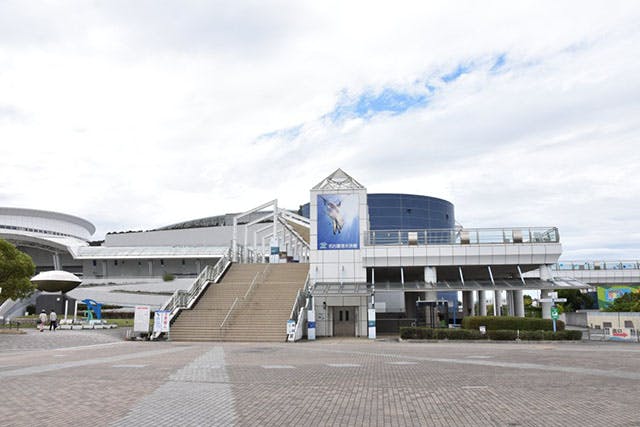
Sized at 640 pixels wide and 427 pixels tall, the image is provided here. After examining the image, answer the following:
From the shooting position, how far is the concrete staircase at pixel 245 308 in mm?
28188

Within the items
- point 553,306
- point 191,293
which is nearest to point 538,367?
point 553,306

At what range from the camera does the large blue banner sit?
115 ft

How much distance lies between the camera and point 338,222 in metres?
35.2

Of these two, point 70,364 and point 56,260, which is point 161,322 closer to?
point 70,364

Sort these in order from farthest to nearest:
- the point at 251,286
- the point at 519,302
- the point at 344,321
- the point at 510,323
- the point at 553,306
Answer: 1. the point at 519,302
2. the point at 251,286
3. the point at 344,321
4. the point at 553,306
5. the point at 510,323

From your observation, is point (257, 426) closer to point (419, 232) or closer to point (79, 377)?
point (79, 377)

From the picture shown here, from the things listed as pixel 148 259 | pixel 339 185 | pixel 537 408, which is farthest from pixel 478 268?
pixel 148 259

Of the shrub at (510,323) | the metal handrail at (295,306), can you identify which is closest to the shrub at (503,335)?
the shrub at (510,323)

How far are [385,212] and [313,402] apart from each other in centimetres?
9251

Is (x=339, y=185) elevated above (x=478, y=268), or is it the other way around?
(x=339, y=185)

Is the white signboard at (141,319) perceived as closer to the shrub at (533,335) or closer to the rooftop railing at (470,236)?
the rooftop railing at (470,236)

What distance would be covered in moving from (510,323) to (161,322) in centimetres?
1785

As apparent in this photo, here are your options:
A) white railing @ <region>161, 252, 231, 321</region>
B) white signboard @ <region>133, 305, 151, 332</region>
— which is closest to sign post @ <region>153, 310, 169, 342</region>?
white signboard @ <region>133, 305, 151, 332</region>

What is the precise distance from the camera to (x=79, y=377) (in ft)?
42.1
